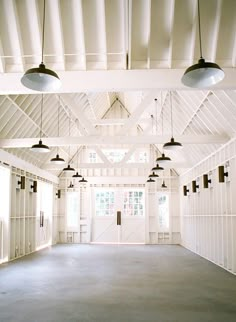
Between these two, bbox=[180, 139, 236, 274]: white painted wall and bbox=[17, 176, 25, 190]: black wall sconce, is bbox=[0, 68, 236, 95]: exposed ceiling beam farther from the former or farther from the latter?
bbox=[17, 176, 25, 190]: black wall sconce

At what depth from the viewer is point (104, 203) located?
1728 centimetres

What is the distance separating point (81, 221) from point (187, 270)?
29.2 feet

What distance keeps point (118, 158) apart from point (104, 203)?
242cm

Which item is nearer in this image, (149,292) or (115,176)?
(149,292)

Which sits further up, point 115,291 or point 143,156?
point 143,156

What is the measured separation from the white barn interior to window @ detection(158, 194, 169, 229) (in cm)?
5

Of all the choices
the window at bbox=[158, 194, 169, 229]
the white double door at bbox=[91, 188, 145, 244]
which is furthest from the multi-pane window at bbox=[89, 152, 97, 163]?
the window at bbox=[158, 194, 169, 229]

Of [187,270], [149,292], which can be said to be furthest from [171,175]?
[149,292]

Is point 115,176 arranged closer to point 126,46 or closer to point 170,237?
point 170,237

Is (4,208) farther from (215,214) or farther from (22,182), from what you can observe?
(215,214)

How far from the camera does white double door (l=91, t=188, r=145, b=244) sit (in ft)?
55.9

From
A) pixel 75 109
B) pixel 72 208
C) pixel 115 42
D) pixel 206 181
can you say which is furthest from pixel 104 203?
pixel 115 42

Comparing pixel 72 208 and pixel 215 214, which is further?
pixel 72 208

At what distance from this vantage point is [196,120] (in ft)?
33.1
